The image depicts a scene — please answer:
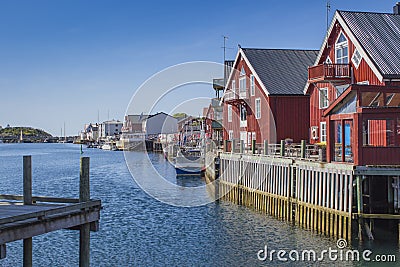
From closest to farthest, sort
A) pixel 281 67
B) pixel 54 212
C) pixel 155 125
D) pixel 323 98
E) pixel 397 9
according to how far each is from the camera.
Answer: pixel 54 212 → pixel 397 9 → pixel 323 98 → pixel 281 67 → pixel 155 125

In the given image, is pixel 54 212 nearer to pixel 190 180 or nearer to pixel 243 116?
pixel 243 116

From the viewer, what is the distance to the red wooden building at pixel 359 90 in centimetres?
2208

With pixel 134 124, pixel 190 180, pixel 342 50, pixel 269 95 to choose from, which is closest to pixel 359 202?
pixel 342 50

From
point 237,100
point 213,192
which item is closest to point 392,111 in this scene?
point 213,192

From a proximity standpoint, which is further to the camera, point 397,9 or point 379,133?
point 397,9

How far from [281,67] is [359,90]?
74.2 ft

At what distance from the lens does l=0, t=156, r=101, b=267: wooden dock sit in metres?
10.6

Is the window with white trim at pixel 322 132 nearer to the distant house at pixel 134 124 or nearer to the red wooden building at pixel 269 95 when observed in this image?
the red wooden building at pixel 269 95

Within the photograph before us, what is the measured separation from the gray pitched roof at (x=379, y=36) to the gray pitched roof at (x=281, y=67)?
35.0 feet

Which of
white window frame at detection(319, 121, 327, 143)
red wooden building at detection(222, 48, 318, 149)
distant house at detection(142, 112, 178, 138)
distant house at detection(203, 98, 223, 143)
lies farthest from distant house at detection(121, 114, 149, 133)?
white window frame at detection(319, 121, 327, 143)

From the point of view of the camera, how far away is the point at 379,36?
30406 mm

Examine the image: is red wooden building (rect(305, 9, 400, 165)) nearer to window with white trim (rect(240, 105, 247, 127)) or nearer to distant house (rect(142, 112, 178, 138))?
window with white trim (rect(240, 105, 247, 127))

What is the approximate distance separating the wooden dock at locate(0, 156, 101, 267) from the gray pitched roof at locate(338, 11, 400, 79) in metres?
19.6

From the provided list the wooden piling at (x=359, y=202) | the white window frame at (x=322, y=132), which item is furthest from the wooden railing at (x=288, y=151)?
the wooden piling at (x=359, y=202)
